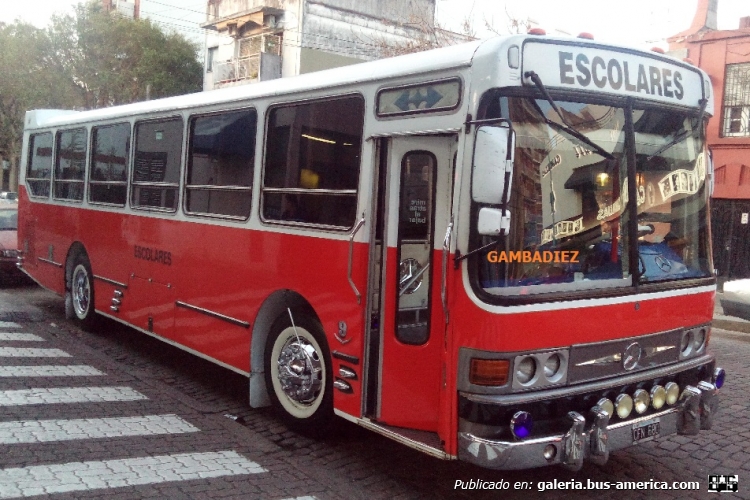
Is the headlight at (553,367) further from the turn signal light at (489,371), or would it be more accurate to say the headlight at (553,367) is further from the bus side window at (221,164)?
the bus side window at (221,164)

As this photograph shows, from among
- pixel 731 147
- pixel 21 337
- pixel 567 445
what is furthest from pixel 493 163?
pixel 731 147

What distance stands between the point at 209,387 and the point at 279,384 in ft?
5.79

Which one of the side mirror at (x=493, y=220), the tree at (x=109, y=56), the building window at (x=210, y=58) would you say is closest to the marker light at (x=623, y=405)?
the side mirror at (x=493, y=220)

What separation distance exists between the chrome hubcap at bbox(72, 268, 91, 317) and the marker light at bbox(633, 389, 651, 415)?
24.6 feet

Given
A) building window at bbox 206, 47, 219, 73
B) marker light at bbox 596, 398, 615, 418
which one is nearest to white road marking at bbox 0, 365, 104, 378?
marker light at bbox 596, 398, 615, 418

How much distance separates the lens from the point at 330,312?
5.47 metres

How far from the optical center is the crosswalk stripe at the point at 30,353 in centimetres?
864

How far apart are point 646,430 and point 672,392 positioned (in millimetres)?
464

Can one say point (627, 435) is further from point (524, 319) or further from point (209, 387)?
point (209, 387)

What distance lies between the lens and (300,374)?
5.93m

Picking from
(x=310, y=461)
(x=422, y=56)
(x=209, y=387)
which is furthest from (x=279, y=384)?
(x=422, y=56)

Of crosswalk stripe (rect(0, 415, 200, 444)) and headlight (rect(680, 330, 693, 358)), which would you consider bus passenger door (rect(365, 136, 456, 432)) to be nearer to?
headlight (rect(680, 330, 693, 358))

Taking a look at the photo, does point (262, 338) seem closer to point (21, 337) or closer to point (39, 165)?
point (21, 337)

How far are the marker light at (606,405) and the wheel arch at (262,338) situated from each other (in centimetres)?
263
